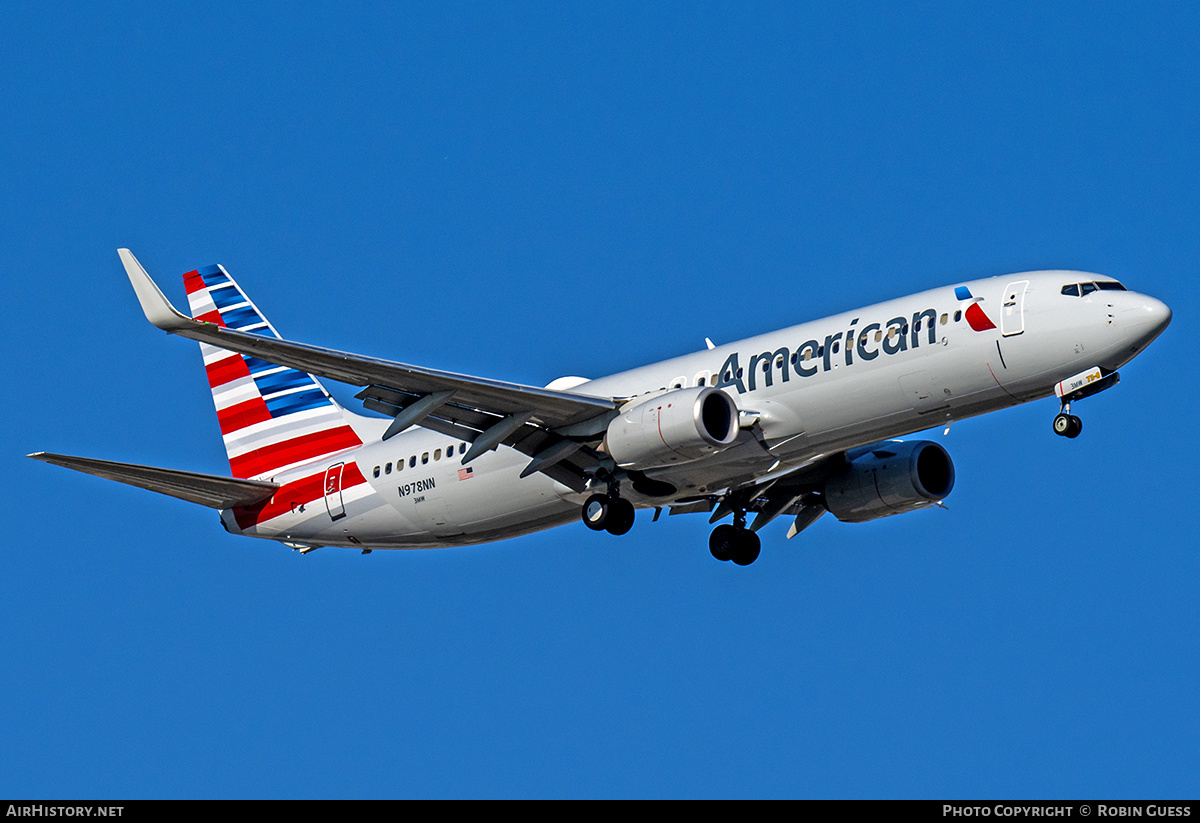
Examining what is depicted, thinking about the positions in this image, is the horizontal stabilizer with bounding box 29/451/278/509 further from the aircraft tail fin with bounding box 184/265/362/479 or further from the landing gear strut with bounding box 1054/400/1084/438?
the landing gear strut with bounding box 1054/400/1084/438

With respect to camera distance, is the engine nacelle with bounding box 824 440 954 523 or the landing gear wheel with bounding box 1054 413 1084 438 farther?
the engine nacelle with bounding box 824 440 954 523

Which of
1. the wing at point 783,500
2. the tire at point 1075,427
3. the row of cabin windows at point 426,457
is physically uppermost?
the row of cabin windows at point 426,457

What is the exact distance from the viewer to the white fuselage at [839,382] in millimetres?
30531

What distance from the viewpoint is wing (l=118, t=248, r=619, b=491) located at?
29344mm

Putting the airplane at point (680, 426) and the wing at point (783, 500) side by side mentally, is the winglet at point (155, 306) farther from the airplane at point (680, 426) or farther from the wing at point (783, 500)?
the wing at point (783, 500)

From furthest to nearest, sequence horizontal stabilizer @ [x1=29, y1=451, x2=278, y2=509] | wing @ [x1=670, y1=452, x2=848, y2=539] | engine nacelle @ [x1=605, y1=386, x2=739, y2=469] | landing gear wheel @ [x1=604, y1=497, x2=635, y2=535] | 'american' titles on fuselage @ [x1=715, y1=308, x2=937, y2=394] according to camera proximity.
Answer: wing @ [x1=670, y1=452, x2=848, y2=539] < landing gear wheel @ [x1=604, y1=497, x2=635, y2=535] < horizontal stabilizer @ [x1=29, y1=451, x2=278, y2=509] < engine nacelle @ [x1=605, y1=386, x2=739, y2=469] < 'american' titles on fuselage @ [x1=715, y1=308, x2=937, y2=394]

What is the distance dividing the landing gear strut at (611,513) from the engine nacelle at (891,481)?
254 inches

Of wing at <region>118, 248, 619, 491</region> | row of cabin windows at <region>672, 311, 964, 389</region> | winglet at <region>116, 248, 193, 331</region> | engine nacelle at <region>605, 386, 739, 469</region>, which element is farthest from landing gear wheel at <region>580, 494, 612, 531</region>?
winglet at <region>116, 248, 193, 331</region>

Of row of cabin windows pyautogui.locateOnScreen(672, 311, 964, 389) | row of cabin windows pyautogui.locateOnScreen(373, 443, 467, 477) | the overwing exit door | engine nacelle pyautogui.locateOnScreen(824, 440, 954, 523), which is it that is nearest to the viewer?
row of cabin windows pyautogui.locateOnScreen(672, 311, 964, 389)

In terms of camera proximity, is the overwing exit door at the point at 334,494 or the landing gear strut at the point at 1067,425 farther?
the overwing exit door at the point at 334,494

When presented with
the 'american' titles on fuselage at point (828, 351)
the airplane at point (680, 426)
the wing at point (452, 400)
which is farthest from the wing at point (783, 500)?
the 'american' titles on fuselage at point (828, 351)

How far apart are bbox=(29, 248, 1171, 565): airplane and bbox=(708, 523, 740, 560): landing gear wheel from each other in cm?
4

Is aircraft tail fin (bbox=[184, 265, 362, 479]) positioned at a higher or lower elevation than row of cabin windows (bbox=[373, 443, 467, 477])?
higher
